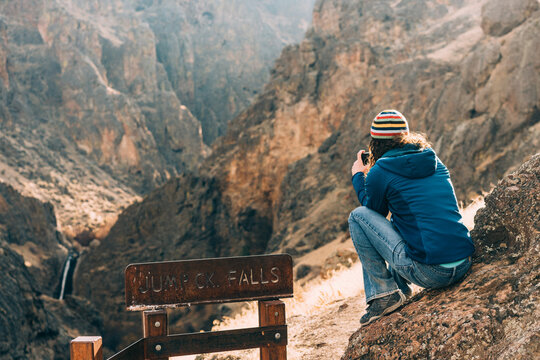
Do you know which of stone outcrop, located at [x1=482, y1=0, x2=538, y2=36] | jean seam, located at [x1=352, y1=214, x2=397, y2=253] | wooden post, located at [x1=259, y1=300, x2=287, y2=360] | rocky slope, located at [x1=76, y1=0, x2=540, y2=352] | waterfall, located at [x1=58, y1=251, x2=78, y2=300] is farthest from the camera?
waterfall, located at [x1=58, y1=251, x2=78, y2=300]

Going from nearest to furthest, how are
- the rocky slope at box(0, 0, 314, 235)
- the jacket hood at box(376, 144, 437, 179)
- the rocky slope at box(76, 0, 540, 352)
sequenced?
the jacket hood at box(376, 144, 437, 179) < the rocky slope at box(76, 0, 540, 352) < the rocky slope at box(0, 0, 314, 235)

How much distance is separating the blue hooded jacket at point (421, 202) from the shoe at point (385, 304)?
1.71 ft

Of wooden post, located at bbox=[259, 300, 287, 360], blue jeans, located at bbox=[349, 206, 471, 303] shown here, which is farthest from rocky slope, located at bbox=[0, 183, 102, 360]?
blue jeans, located at bbox=[349, 206, 471, 303]

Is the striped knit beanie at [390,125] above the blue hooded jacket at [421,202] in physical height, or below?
above

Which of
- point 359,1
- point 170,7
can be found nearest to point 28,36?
point 170,7

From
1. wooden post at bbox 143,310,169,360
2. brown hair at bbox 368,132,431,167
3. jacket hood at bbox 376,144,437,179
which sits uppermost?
brown hair at bbox 368,132,431,167

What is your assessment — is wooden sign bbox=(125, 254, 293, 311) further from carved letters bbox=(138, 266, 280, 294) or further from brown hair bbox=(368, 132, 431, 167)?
brown hair bbox=(368, 132, 431, 167)

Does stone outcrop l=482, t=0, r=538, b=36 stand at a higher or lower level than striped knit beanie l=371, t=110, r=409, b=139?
higher

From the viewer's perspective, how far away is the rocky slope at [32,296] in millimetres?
21547

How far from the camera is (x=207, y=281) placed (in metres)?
4.21

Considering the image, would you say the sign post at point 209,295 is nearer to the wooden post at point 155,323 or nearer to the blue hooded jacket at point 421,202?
the wooden post at point 155,323

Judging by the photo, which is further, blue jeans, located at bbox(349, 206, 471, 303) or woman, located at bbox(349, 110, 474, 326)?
blue jeans, located at bbox(349, 206, 471, 303)

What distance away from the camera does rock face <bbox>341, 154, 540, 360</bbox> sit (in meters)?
3.29

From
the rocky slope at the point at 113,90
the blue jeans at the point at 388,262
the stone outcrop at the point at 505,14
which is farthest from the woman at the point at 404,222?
the rocky slope at the point at 113,90
